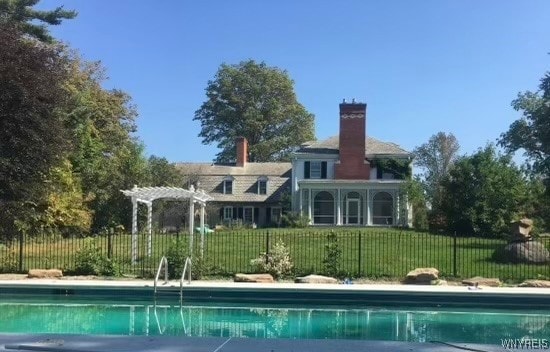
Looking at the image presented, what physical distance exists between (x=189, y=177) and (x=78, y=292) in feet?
112

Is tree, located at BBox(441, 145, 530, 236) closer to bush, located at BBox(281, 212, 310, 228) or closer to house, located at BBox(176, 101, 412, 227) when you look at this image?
house, located at BBox(176, 101, 412, 227)

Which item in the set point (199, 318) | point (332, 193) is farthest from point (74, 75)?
point (199, 318)

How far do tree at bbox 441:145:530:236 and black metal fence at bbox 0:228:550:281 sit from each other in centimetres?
846

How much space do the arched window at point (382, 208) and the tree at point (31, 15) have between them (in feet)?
75.3

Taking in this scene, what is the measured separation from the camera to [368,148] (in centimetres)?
4516

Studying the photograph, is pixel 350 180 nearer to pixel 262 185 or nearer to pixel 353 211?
pixel 353 211

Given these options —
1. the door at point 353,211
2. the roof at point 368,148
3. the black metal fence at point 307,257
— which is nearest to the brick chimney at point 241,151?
the roof at point 368,148

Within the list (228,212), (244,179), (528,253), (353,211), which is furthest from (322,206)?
(528,253)

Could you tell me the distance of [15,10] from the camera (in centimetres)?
3183

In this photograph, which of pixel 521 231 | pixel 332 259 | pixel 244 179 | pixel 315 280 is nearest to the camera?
pixel 315 280

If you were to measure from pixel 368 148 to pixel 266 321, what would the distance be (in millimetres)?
33311

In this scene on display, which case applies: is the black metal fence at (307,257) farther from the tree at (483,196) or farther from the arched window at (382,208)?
the arched window at (382,208)

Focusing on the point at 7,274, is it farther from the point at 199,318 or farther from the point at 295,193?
the point at 295,193

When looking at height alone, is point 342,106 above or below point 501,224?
above
